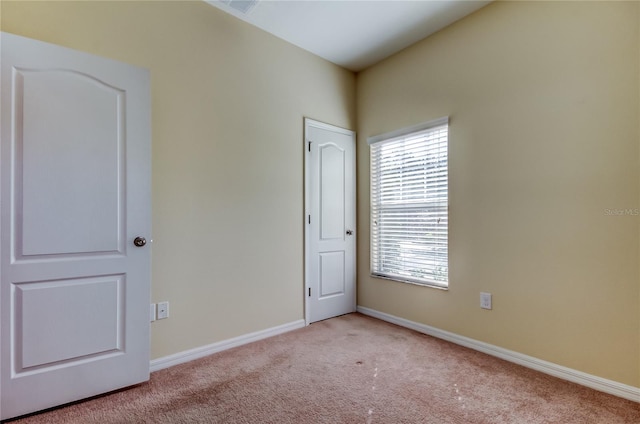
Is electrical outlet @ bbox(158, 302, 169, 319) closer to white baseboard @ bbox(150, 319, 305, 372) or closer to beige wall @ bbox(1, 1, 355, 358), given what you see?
beige wall @ bbox(1, 1, 355, 358)

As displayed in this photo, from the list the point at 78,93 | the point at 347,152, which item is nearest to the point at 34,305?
the point at 78,93

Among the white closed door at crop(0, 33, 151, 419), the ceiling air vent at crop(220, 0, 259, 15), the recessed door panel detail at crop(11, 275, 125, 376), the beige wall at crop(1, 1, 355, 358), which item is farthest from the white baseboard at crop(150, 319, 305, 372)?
the ceiling air vent at crop(220, 0, 259, 15)

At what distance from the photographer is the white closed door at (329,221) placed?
3162mm

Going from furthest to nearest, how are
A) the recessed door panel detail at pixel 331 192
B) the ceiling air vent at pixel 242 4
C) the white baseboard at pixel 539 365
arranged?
the recessed door panel detail at pixel 331 192 → the ceiling air vent at pixel 242 4 → the white baseboard at pixel 539 365

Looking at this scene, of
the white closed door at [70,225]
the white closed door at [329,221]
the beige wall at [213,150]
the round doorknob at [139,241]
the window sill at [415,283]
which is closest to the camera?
the white closed door at [70,225]

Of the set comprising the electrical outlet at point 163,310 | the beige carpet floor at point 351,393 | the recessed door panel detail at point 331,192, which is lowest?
the beige carpet floor at point 351,393

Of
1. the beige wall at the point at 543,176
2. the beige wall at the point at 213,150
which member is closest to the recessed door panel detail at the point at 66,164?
the beige wall at the point at 213,150

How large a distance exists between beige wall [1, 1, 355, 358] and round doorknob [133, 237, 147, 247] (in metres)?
0.23

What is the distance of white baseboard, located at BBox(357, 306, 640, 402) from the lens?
186 centimetres

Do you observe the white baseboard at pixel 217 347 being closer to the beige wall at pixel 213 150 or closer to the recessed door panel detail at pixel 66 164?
the beige wall at pixel 213 150

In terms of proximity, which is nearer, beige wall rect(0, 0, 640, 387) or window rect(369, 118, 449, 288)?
beige wall rect(0, 0, 640, 387)

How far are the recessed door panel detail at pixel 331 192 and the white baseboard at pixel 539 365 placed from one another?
1145mm

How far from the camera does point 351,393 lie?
1898 mm

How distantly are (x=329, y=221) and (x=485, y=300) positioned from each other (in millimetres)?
1601
